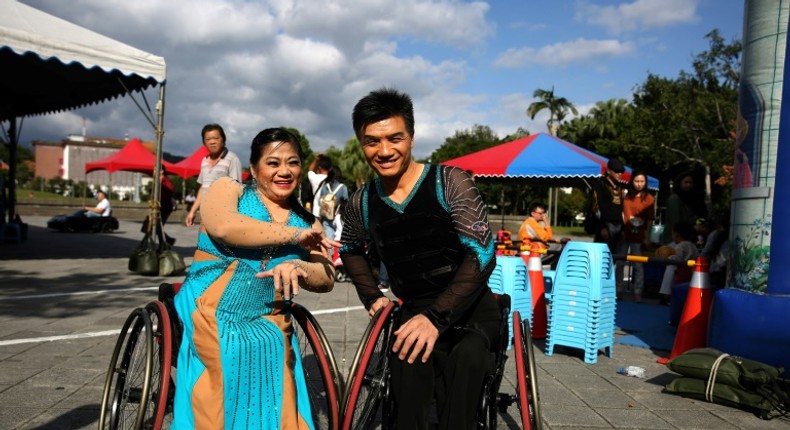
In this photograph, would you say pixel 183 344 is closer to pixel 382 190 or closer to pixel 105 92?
pixel 382 190

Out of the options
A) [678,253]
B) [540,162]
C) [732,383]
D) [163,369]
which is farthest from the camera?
[540,162]

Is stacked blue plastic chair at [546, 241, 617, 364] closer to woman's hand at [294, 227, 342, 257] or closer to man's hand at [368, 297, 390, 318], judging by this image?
man's hand at [368, 297, 390, 318]

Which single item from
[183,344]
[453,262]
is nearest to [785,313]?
[453,262]

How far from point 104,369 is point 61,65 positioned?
860 cm

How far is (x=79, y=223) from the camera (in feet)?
64.3

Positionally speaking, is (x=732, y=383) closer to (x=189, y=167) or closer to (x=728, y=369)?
(x=728, y=369)

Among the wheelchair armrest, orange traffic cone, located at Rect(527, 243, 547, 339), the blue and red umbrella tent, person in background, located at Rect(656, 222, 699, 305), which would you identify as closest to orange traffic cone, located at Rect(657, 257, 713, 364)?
orange traffic cone, located at Rect(527, 243, 547, 339)

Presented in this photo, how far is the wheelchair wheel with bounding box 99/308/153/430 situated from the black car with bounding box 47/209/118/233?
1871cm

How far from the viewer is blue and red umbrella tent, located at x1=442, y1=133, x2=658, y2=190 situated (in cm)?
1093

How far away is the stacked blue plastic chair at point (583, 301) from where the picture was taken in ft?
16.6

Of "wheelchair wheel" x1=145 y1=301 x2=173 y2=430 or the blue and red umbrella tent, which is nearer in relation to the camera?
"wheelchair wheel" x1=145 y1=301 x2=173 y2=430

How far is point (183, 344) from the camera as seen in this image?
2510 mm

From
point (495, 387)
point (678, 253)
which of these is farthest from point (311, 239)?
point (678, 253)

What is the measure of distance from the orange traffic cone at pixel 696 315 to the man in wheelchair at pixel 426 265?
3172 mm
